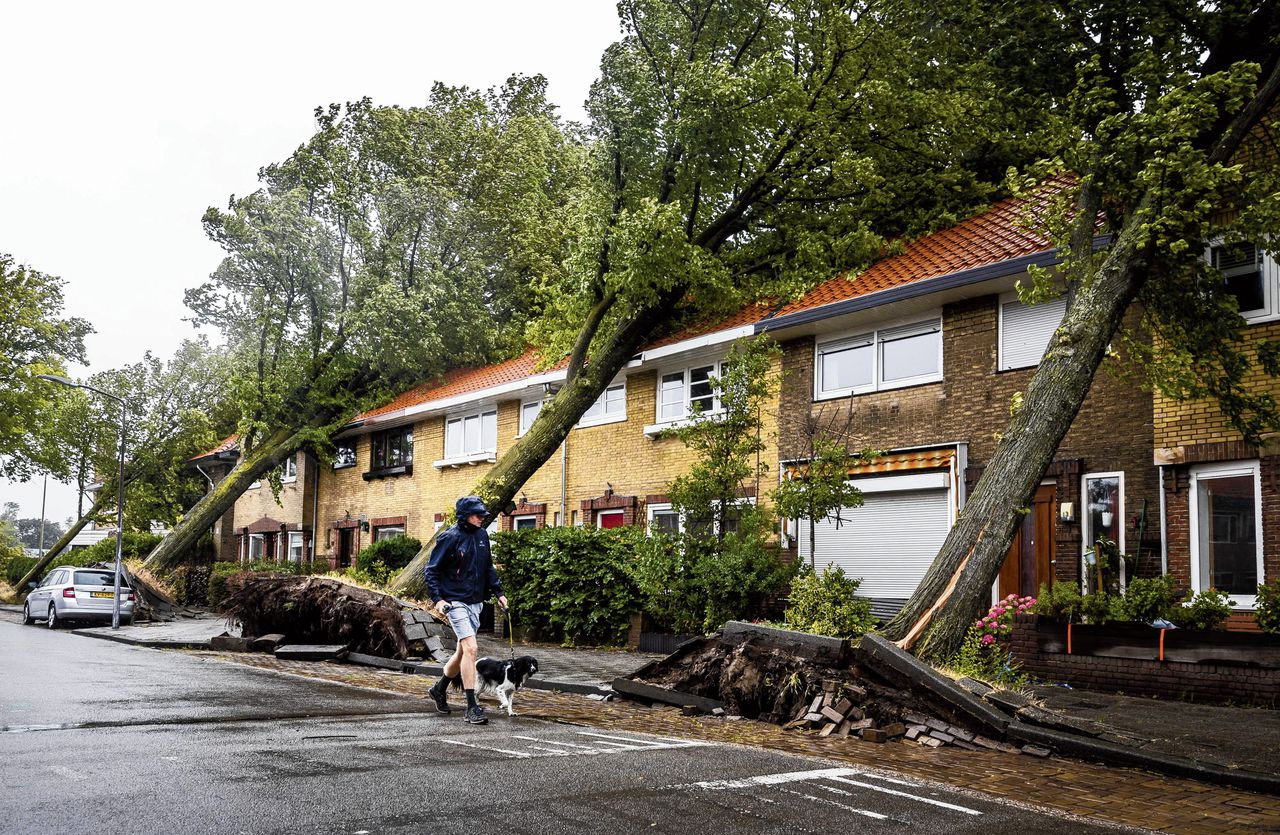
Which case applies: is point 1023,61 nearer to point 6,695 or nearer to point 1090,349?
point 1090,349

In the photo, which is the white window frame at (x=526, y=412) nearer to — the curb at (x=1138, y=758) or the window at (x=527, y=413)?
the window at (x=527, y=413)

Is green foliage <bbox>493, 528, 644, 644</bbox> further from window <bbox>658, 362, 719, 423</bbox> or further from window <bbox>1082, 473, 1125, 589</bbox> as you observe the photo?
window <bbox>1082, 473, 1125, 589</bbox>

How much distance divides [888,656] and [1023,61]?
9658mm

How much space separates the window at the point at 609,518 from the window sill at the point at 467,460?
4530 mm

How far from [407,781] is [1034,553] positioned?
11351 millimetres

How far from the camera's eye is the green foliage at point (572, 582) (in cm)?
1792

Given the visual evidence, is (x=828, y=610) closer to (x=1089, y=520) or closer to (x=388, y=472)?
(x=1089, y=520)

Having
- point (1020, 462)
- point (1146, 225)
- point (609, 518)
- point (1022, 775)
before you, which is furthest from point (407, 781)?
point (609, 518)

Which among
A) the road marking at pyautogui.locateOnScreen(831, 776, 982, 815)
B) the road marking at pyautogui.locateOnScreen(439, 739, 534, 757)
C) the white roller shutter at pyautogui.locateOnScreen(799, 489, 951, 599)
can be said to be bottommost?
the road marking at pyautogui.locateOnScreen(831, 776, 982, 815)

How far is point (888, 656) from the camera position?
31.1ft

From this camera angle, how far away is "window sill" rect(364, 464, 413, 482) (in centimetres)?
3085

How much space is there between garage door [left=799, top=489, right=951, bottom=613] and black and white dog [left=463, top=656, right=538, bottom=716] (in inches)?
326

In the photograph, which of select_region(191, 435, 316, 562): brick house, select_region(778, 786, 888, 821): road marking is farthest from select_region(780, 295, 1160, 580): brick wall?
select_region(191, 435, 316, 562): brick house

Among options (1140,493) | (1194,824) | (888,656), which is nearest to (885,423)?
(1140,493)
